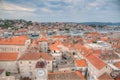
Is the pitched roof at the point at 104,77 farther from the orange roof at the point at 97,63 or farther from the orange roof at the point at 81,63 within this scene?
the orange roof at the point at 81,63

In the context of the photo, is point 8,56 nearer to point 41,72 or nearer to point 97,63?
point 41,72

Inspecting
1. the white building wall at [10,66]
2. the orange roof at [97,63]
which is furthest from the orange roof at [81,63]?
the white building wall at [10,66]

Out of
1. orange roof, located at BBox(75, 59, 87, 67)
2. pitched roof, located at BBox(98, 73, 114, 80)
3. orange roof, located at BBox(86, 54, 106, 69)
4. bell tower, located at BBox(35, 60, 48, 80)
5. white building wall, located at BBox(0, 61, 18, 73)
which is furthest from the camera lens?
orange roof, located at BBox(75, 59, 87, 67)

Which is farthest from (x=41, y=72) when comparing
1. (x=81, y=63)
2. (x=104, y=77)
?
(x=81, y=63)

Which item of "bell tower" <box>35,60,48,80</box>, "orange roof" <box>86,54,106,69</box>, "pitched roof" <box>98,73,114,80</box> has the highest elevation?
"bell tower" <box>35,60,48,80</box>

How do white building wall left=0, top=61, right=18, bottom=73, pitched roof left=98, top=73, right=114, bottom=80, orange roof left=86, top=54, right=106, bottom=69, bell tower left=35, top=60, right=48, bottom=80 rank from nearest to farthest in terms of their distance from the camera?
bell tower left=35, top=60, right=48, bottom=80, pitched roof left=98, top=73, right=114, bottom=80, orange roof left=86, top=54, right=106, bottom=69, white building wall left=0, top=61, right=18, bottom=73

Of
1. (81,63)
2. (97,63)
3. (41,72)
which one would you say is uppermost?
(41,72)

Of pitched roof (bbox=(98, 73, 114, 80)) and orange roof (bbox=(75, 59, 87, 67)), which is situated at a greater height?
pitched roof (bbox=(98, 73, 114, 80))

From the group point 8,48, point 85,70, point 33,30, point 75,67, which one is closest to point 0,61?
point 8,48

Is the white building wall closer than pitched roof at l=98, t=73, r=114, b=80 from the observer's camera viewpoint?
No

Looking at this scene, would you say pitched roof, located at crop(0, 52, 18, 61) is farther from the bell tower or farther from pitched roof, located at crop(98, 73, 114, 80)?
pitched roof, located at crop(98, 73, 114, 80)

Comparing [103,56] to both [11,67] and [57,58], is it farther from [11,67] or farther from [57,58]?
[11,67]

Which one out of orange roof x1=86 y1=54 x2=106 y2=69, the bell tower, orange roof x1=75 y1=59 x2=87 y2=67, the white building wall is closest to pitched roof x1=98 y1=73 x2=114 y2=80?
orange roof x1=86 y1=54 x2=106 y2=69
